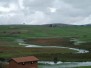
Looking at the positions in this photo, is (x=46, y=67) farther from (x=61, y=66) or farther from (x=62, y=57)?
(x=62, y=57)

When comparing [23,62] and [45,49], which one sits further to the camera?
[45,49]

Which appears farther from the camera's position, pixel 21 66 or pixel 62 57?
pixel 62 57

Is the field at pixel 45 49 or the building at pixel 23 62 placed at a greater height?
the building at pixel 23 62

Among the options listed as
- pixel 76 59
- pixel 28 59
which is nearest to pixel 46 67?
pixel 28 59

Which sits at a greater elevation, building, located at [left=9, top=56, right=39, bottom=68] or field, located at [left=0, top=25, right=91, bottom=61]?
building, located at [left=9, top=56, right=39, bottom=68]

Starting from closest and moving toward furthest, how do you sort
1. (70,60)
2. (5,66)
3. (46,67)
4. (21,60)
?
(21,60) → (5,66) → (46,67) → (70,60)

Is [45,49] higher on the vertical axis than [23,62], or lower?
lower

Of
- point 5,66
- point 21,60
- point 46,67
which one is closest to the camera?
point 21,60

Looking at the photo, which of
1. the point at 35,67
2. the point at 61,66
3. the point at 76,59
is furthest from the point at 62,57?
the point at 35,67

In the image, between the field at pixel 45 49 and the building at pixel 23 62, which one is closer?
the building at pixel 23 62

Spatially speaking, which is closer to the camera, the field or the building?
the building
